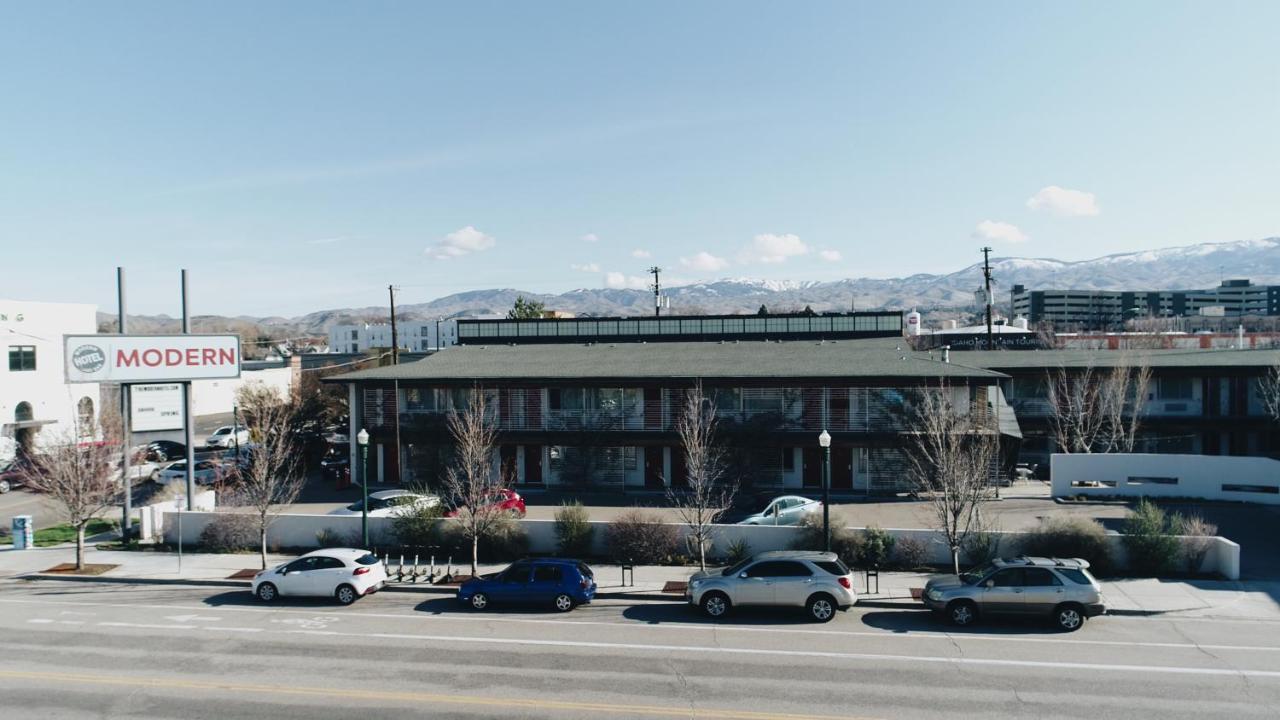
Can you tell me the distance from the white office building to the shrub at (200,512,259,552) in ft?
96.8

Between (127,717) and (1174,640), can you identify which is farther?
(1174,640)

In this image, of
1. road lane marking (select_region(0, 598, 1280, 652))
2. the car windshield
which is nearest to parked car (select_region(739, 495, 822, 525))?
the car windshield

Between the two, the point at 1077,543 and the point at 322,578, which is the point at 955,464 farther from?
the point at 322,578

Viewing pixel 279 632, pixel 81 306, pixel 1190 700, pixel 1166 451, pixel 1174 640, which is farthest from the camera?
pixel 81 306

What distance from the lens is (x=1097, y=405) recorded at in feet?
137

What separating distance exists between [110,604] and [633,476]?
21.7m

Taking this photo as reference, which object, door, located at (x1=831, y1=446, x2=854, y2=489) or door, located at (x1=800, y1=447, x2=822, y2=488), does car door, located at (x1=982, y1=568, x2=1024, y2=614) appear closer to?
door, located at (x1=831, y1=446, x2=854, y2=489)

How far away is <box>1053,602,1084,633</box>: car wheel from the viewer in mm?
19078

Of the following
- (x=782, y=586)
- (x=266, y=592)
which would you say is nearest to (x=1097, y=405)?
(x=782, y=586)

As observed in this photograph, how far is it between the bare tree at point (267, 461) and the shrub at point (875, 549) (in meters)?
19.1

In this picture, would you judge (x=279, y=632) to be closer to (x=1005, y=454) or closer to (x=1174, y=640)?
(x=1174, y=640)

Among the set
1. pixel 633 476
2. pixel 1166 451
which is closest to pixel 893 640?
pixel 633 476

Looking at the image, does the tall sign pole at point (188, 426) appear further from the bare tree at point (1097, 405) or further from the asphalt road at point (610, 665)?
the bare tree at point (1097, 405)

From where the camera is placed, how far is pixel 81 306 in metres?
56.8
